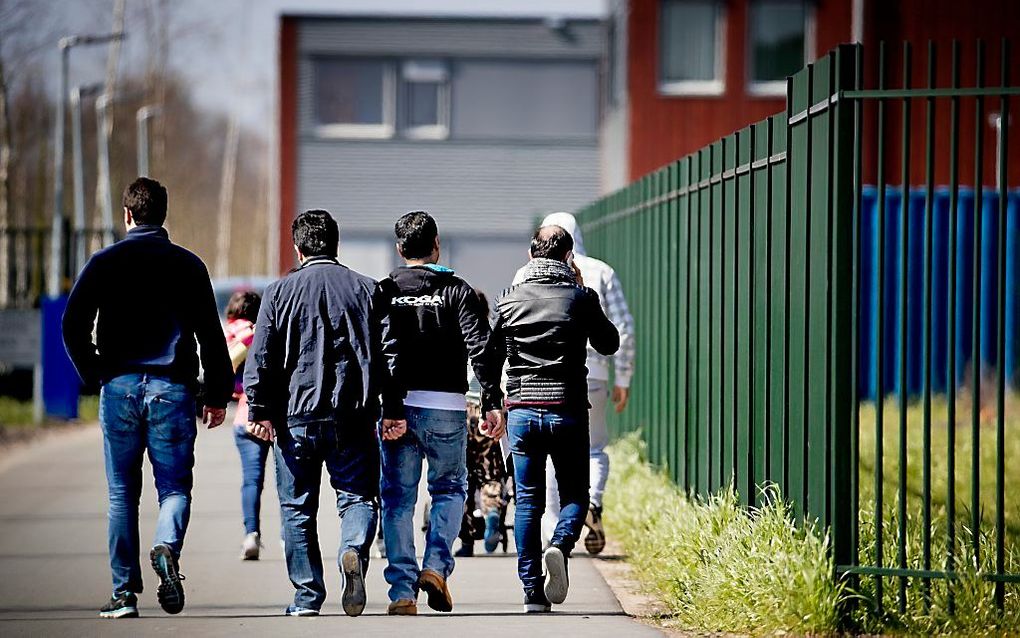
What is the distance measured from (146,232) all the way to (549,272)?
1.83 meters

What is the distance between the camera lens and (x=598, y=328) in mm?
7887

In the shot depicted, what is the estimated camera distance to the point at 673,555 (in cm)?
822

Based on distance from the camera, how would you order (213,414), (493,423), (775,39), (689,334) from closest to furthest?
1. (213,414)
2. (493,423)
3. (689,334)
4. (775,39)

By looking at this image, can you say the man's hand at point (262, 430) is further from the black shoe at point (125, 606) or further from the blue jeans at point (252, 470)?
the blue jeans at point (252, 470)

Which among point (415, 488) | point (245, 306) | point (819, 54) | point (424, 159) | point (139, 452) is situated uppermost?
point (819, 54)

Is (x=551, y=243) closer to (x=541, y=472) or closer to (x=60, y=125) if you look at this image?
(x=541, y=472)

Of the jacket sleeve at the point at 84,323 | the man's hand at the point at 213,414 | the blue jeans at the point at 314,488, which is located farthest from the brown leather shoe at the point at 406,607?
the jacket sleeve at the point at 84,323

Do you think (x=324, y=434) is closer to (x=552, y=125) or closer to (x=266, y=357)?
(x=266, y=357)

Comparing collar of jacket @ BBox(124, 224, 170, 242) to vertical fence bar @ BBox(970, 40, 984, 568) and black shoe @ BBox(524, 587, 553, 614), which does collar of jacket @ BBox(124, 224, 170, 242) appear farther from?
vertical fence bar @ BBox(970, 40, 984, 568)

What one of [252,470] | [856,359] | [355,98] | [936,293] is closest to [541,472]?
[856,359]

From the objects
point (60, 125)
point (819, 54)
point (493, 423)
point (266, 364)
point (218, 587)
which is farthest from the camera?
point (819, 54)

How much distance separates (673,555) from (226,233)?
54.4 meters

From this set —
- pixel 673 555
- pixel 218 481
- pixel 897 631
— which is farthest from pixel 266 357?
pixel 218 481

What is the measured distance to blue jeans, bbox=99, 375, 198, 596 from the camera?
7449mm
